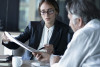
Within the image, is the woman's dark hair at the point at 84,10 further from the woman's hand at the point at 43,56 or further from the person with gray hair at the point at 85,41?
the woman's hand at the point at 43,56

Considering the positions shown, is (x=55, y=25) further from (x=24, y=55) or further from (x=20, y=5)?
(x=20, y=5)

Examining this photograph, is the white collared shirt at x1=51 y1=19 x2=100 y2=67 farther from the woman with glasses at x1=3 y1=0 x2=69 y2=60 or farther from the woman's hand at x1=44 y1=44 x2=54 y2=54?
the woman with glasses at x1=3 y1=0 x2=69 y2=60

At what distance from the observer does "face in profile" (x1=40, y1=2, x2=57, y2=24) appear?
103 inches

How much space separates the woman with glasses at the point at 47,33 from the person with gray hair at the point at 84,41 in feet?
3.59

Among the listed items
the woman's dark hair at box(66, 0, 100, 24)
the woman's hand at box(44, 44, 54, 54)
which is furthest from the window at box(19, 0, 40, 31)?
the woman's dark hair at box(66, 0, 100, 24)

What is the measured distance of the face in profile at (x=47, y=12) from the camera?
2625 millimetres

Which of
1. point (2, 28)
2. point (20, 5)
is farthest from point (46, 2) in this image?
point (20, 5)

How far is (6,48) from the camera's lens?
9.36 ft

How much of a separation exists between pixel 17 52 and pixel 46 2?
0.68 metres

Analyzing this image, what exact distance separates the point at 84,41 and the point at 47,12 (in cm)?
125

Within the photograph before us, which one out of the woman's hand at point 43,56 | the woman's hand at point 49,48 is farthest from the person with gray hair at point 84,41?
the woman's hand at point 49,48

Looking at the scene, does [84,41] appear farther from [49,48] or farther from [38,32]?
[38,32]

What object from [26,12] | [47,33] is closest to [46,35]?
[47,33]

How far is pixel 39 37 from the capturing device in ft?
8.87
